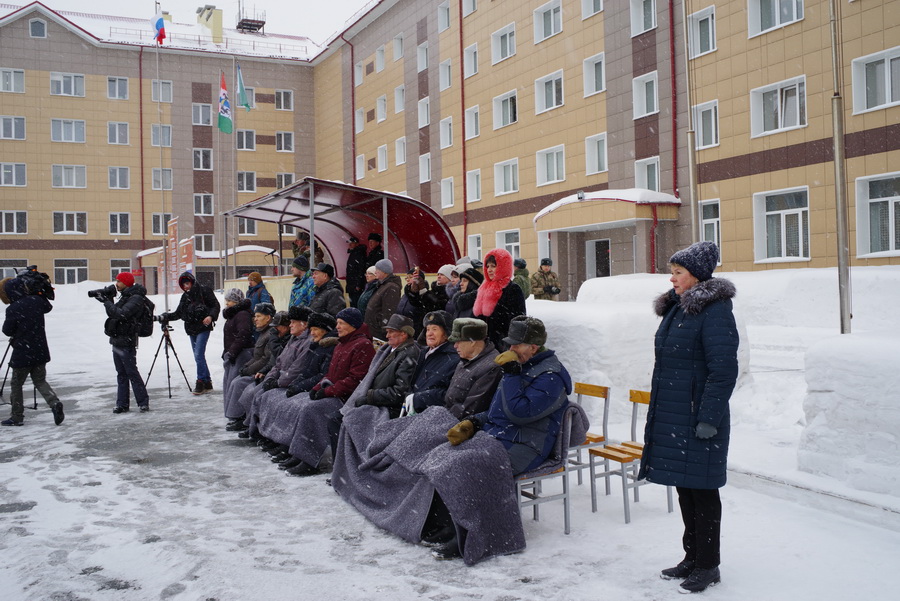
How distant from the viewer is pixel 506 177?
26891 mm

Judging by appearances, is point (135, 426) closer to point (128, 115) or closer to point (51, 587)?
point (51, 587)

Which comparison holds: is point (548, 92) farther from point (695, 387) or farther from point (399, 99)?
point (695, 387)

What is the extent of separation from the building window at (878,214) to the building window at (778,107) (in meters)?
2.13

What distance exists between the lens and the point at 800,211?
16422mm

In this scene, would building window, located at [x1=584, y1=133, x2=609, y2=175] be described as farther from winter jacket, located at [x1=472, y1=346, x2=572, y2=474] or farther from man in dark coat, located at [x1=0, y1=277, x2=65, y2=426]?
winter jacket, located at [x1=472, y1=346, x2=572, y2=474]

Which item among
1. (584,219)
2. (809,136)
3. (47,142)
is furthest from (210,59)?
(809,136)

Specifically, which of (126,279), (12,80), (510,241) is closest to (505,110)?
(510,241)

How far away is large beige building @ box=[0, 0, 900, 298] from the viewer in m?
15.9

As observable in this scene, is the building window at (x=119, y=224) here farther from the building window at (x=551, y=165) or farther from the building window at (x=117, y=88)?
the building window at (x=551, y=165)

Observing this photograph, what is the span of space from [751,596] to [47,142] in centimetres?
4336

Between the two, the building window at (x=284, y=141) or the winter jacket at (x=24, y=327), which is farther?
the building window at (x=284, y=141)

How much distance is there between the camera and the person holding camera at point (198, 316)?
11727 millimetres

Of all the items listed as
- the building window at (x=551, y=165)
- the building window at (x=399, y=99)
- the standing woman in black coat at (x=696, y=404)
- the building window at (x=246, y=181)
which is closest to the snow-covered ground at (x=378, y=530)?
the standing woman in black coat at (x=696, y=404)

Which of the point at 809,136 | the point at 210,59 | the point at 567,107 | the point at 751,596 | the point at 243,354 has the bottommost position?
the point at 751,596
